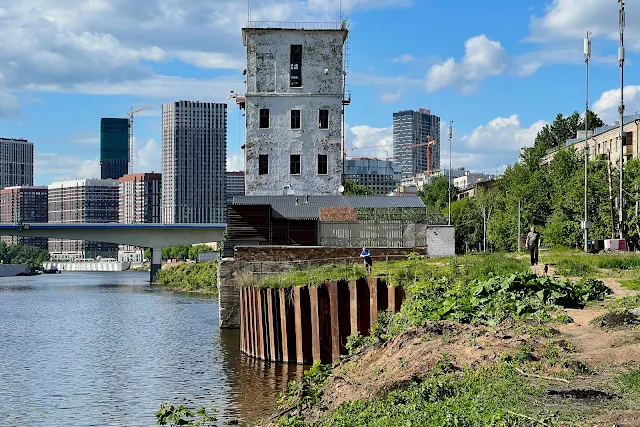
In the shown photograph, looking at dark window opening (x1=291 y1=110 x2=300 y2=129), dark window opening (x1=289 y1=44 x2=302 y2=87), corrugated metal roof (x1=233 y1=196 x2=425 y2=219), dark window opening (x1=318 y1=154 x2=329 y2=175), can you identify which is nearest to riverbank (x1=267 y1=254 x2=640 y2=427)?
corrugated metal roof (x1=233 y1=196 x2=425 y2=219)

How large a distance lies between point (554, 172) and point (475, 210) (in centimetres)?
3748

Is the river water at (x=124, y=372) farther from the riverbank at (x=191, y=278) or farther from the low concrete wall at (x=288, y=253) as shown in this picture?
the riverbank at (x=191, y=278)

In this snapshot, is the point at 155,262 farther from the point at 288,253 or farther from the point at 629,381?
the point at 629,381

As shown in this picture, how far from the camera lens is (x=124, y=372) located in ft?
123

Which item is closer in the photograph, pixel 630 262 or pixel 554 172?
pixel 630 262

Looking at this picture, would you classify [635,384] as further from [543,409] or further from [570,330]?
[570,330]

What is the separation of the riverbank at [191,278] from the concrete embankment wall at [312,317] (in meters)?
66.9

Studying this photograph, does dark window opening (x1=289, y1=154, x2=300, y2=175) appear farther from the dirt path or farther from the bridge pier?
the bridge pier

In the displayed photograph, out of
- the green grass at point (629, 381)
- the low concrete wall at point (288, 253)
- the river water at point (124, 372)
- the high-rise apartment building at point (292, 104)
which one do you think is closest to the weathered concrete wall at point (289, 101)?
the high-rise apartment building at point (292, 104)

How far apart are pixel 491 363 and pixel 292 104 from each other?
58.7m

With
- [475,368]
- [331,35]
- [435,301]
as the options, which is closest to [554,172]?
[331,35]

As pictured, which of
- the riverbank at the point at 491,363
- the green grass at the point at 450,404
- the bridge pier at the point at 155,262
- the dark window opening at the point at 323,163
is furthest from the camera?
the bridge pier at the point at 155,262

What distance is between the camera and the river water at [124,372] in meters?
28.6

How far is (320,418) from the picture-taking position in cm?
1686
